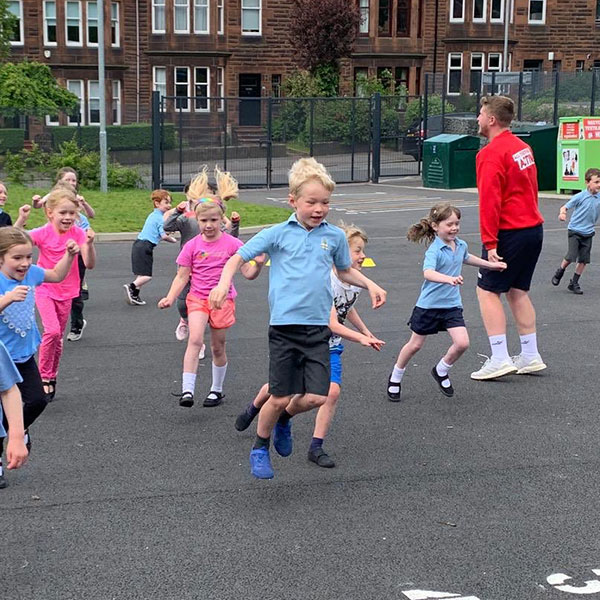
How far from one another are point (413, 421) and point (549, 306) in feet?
16.4

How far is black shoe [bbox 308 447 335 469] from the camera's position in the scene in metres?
6.37

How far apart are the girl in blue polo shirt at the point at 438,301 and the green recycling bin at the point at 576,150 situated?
18.2m

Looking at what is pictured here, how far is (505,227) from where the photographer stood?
852 centimetres

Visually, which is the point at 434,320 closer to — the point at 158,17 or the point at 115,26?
the point at 115,26

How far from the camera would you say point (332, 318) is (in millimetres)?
→ 6465

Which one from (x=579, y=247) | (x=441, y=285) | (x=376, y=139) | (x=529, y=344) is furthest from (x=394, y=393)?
(x=376, y=139)

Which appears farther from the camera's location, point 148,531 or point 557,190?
point 557,190

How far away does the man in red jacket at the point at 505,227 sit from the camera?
8.38m

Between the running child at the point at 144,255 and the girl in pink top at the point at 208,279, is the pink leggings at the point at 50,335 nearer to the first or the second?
the girl in pink top at the point at 208,279

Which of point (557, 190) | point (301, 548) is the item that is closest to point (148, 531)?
point (301, 548)

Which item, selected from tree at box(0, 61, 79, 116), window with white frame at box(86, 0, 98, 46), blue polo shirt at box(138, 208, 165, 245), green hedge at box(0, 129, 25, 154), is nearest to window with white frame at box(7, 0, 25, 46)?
window with white frame at box(86, 0, 98, 46)

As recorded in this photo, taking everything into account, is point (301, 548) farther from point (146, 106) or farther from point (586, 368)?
point (146, 106)

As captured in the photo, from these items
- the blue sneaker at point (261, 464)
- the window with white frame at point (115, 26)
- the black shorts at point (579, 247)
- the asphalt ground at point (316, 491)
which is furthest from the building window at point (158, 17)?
the blue sneaker at point (261, 464)

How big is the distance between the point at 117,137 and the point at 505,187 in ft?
110
